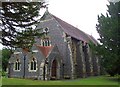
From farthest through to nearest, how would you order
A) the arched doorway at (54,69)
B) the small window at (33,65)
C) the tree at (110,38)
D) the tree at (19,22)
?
the arched doorway at (54,69)
the small window at (33,65)
the tree at (110,38)
the tree at (19,22)

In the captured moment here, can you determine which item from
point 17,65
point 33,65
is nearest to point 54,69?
point 33,65

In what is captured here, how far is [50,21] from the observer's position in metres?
36.5

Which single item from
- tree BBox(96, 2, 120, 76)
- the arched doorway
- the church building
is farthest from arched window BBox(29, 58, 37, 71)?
tree BBox(96, 2, 120, 76)

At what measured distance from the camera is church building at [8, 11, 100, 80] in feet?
105

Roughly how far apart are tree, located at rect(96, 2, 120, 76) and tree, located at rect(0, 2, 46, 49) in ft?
46.3

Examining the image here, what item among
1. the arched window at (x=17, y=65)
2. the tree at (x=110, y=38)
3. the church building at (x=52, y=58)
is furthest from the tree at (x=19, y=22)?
the arched window at (x=17, y=65)

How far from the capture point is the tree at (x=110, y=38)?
26.7 m

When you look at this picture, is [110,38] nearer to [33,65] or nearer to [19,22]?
[33,65]

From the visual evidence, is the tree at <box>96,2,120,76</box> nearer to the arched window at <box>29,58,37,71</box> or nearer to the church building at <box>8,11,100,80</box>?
the church building at <box>8,11,100,80</box>

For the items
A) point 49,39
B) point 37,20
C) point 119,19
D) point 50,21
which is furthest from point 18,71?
point 37,20

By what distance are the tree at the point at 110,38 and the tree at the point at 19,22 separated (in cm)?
1411

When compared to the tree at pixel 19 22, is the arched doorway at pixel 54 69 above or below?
below

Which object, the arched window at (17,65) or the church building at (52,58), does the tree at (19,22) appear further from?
the arched window at (17,65)

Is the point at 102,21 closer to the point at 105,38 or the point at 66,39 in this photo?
the point at 105,38
